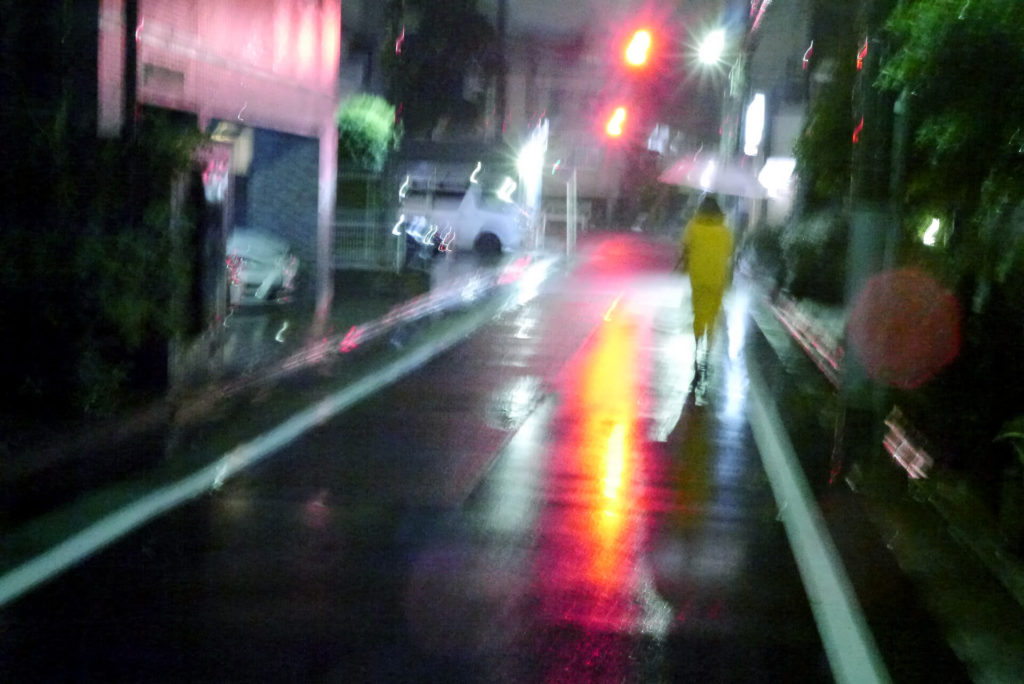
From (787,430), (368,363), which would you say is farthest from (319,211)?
(787,430)

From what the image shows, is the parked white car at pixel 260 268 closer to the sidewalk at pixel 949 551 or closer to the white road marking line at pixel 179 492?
the white road marking line at pixel 179 492

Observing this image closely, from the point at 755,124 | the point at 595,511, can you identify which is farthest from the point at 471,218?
the point at 595,511

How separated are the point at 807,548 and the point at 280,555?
3.03 meters

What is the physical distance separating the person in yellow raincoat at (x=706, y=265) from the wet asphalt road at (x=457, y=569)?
177 centimetres

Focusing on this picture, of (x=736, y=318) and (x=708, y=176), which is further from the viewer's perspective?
(x=708, y=176)

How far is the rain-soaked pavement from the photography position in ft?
17.2

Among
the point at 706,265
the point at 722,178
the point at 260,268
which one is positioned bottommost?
the point at 260,268

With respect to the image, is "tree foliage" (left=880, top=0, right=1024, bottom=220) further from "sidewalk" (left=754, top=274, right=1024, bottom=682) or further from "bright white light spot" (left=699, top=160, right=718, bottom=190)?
"bright white light spot" (left=699, top=160, right=718, bottom=190)

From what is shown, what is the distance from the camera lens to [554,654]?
534 centimetres

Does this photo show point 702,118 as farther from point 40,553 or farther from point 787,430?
point 40,553

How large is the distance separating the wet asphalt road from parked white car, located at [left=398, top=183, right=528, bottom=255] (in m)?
22.5

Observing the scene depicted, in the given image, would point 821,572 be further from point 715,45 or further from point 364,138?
point 364,138

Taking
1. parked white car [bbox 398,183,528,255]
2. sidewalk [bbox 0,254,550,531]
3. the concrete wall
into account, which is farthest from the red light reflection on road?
parked white car [bbox 398,183,528,255]

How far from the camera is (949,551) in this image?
24.1ft
